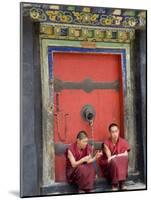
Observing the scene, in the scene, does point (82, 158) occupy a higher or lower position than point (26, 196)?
higher

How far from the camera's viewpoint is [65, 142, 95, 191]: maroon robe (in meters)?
2.51

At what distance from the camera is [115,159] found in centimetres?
259

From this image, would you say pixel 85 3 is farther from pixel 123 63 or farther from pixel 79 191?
pixel 79 191

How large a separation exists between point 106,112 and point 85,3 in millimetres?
564

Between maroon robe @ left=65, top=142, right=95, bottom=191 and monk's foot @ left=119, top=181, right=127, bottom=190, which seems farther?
monk's foot @ left=119, top=181, right=127, bottom=190

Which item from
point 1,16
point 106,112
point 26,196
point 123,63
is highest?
point 1,16

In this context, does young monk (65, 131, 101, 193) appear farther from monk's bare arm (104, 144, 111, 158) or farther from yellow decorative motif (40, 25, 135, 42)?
yellow decorative motif (40, 25, 135, 42)

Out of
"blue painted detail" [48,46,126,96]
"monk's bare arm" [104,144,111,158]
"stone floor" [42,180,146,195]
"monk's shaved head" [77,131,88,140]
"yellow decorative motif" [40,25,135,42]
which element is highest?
"yellow decorative motif" [40,25,135,42]

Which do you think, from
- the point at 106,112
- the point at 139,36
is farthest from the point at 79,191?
the point at 139,36

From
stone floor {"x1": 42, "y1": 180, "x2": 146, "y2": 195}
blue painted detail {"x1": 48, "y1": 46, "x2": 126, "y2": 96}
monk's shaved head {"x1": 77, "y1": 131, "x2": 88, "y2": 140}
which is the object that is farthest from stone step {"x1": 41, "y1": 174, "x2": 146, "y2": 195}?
blue painted detail {"x1": 48, "y1": 46, "x2": 126, "y2": 96}

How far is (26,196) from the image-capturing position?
2434 mm

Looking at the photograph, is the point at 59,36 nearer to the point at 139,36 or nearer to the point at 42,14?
the point at 42,14

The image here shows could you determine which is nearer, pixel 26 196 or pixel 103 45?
pixel 26 196

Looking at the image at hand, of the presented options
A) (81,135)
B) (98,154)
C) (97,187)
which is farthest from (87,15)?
(97,187)
